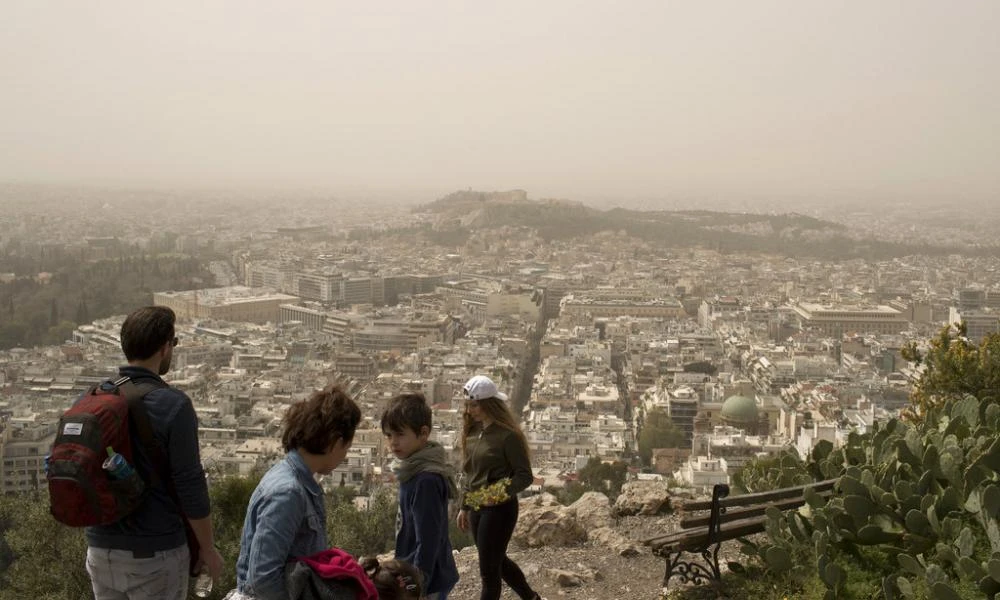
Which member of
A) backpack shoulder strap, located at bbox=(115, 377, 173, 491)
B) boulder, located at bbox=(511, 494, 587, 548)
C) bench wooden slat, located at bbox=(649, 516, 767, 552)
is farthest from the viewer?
boulder, located at bbox=(511, 494, 587, 548)

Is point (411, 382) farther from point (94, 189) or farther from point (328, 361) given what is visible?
point (94, 189)

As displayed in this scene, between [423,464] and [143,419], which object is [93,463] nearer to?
[143,419]

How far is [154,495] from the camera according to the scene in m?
2.27

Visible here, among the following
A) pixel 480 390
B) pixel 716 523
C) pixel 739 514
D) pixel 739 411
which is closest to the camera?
pixel 480 390

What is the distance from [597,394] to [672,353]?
687cm

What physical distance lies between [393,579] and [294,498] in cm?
33

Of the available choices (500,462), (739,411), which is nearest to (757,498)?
(500,462)

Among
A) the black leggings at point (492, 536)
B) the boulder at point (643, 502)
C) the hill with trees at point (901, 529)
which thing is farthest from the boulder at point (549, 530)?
the black leggings at point (492, 536)

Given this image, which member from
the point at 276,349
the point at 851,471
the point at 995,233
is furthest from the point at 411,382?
the point at 995,233

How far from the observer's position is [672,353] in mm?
31078

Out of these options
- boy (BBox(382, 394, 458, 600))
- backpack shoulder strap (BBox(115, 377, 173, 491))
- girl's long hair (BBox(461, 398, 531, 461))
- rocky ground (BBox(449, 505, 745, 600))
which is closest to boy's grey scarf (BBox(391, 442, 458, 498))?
boy (BBox(382, 394, 458, 600))

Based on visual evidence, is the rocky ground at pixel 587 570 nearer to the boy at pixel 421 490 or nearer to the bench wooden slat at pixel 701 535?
the bench wooden slat at pixel 701 535

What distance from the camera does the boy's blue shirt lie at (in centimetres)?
255

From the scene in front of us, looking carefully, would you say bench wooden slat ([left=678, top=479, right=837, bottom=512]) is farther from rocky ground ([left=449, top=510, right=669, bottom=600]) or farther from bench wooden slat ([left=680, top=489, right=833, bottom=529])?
rocky ground ([left=449, top=510, right=669, bottom=600])
